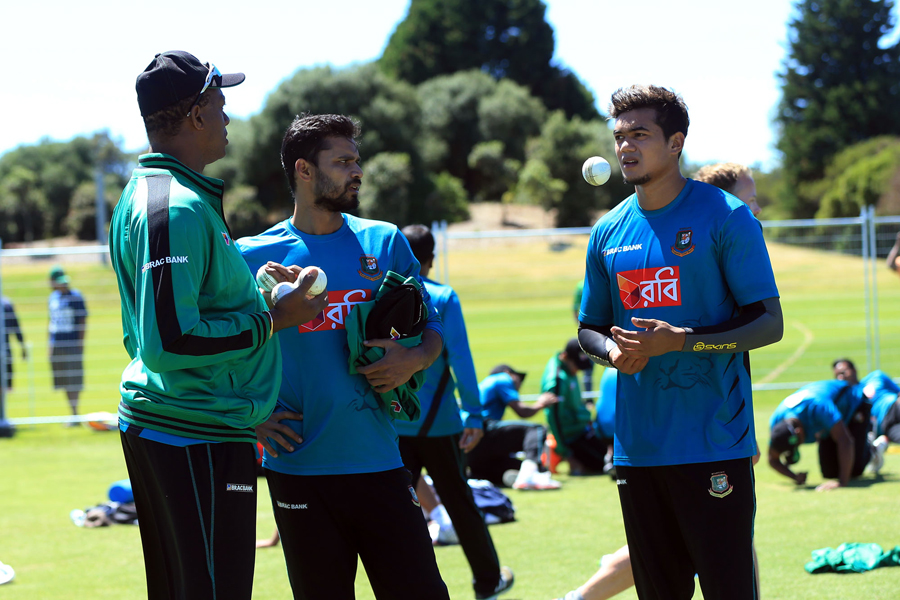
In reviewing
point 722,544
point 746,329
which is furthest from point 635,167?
point 722,544

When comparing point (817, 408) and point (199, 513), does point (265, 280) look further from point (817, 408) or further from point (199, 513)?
point (817, 408)

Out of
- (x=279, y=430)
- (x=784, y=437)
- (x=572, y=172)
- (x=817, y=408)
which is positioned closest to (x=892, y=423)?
(x=817, y=408)

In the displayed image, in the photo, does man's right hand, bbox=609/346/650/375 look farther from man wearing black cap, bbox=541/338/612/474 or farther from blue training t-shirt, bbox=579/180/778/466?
man wearing black cap, bbox=541/338/612/474

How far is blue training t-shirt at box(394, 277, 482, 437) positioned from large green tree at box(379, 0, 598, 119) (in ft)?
269

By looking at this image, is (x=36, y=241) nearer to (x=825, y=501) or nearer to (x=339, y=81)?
(x=339, y=81)

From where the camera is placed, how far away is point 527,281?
1104 inches

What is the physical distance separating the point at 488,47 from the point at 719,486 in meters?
87.8

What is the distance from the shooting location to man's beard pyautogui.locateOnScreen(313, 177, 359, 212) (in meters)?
3.41

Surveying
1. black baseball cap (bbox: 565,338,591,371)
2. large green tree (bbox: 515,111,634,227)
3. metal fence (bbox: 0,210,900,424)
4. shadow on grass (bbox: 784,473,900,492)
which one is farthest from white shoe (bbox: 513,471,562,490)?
large green tree (bbox: 515,111,634,227)

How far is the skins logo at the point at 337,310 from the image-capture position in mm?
3309

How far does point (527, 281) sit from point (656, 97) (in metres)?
24.9

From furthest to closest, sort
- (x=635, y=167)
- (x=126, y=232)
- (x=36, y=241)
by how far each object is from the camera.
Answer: (x=36, y=241) < (x=635, y=167) < (x=126, y=232)

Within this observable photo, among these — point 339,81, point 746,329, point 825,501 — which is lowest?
point 825,501

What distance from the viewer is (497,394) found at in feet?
28.7
